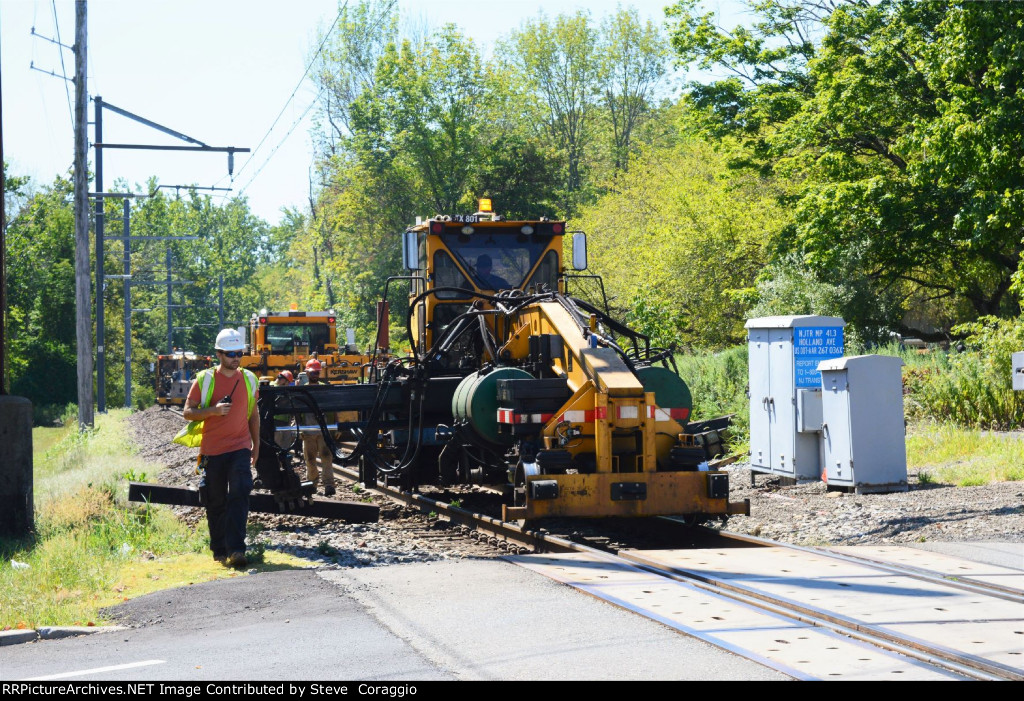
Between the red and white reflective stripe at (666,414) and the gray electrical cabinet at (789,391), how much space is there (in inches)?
150

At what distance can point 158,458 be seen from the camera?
25.4 metres

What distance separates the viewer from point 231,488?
31.8 feet

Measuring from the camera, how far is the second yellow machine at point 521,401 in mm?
10383

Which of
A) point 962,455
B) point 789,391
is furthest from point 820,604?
point 962,455

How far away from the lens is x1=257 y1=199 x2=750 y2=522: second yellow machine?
10.4 meters

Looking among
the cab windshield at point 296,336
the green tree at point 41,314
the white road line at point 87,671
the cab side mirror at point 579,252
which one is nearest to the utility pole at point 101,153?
the cab windshield at point 296,336

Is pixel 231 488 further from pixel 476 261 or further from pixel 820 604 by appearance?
pixel 476 261

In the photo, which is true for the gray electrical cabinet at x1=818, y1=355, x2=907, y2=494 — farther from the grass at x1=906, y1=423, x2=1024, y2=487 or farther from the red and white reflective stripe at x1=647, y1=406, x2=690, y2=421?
the red and white reflective stripe at x1=647, y1=406, x2=690, y2=421

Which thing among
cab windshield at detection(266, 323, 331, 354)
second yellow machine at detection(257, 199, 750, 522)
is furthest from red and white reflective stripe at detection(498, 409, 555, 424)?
cab windshield at detection(266, 323, 331, 354)

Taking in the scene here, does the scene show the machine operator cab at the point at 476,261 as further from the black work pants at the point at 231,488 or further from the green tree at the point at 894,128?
the green tree at the point at 894,128

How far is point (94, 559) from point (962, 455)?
1149cm

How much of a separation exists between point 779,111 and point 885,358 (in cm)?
1584
